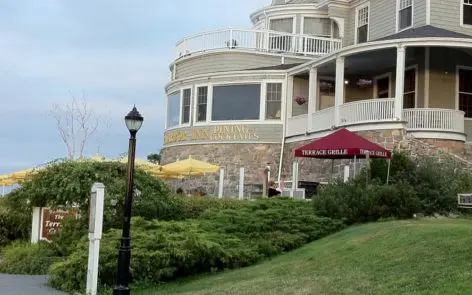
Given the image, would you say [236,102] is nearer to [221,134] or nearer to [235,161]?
[221,134]

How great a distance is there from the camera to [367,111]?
2300 centimetres

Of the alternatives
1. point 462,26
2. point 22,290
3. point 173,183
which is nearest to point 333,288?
point 22,290

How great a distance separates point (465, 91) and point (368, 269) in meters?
16.7

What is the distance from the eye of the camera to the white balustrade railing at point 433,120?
73.0 feet

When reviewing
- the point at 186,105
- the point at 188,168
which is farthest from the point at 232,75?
the point at 188,168

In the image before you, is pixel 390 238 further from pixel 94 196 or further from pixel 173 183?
pixel 173 183

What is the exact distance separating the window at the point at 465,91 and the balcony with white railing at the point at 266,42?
251 inches

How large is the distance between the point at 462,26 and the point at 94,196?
18.5 meters

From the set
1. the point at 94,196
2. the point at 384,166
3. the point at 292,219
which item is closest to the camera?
the point at 94,196

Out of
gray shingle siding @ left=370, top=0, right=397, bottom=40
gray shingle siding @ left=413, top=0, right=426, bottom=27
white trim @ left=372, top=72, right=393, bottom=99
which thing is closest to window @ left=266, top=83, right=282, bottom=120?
white trim @ left=372, top=72, right=393, bottom=99

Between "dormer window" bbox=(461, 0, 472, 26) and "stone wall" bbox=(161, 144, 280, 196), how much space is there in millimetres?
8637

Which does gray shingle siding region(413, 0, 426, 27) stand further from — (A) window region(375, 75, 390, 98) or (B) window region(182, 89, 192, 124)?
(B) window region(182, 89, 192, 124)

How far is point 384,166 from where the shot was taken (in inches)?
739

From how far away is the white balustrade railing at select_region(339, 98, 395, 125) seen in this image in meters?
22.5
